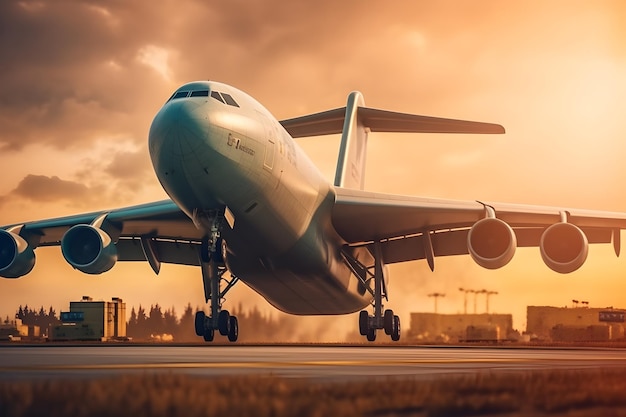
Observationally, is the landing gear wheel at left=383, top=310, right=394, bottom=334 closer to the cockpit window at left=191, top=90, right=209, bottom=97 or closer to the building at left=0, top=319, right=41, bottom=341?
the cockpit window at left=191, top=90, right=209, bottom=97

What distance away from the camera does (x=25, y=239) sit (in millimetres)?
29500

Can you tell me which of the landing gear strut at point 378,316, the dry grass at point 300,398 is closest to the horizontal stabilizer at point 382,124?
the landing gear strut at point 378,316

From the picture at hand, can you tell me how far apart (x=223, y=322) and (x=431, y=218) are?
7.76 m

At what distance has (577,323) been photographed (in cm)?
6309

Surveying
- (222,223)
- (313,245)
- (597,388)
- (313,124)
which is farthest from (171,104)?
(313,124)

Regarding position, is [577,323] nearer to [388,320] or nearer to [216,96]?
[388,320]

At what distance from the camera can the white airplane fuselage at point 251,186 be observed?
18391 millimetres

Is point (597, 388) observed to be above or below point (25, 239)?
below

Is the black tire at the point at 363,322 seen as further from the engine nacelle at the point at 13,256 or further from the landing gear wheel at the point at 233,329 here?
the engine nacelle at the point at 13,256

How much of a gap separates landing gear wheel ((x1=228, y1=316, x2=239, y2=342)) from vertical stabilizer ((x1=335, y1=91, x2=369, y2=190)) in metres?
8.53

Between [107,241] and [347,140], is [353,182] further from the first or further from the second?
[107,241]

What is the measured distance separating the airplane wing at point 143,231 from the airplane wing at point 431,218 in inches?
Answer: 214

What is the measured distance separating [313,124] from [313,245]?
14.6 m

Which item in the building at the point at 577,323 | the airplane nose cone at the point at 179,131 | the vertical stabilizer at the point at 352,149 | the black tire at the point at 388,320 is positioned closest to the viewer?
the airplane nose cone at the point at 179,131
